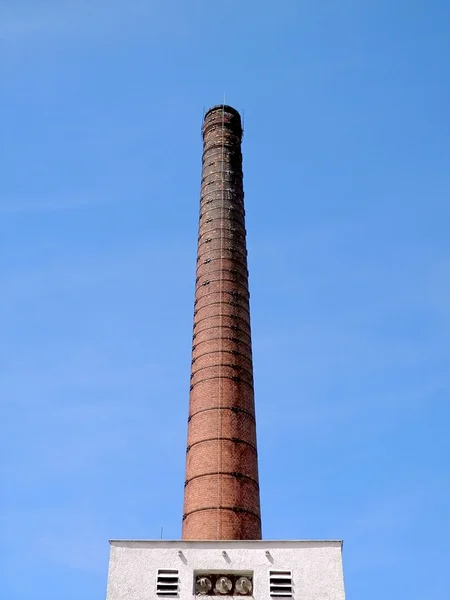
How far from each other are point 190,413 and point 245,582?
5.76 m

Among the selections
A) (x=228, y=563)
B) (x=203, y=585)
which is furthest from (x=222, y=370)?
(x=203, y=585)

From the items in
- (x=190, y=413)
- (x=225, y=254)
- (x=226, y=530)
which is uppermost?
(x=225, y=254)

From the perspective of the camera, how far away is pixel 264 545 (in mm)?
15609

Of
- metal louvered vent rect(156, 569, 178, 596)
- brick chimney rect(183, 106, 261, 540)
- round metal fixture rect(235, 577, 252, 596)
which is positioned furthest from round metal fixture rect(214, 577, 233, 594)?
brick chimney rect(183, 106, 261, 540)

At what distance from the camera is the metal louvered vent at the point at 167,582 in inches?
593

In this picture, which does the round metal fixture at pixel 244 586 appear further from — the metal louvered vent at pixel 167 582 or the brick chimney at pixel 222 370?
the brick chimney at pixel 222 370

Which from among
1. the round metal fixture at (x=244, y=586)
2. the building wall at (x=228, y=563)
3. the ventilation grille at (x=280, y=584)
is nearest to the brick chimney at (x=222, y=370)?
the building wall at (x=228, y=563)

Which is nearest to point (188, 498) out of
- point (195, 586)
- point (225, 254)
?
point (195, 586)

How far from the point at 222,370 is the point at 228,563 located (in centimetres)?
600

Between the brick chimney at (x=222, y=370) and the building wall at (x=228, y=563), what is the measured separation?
6.99ft

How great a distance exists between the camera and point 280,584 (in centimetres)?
1514

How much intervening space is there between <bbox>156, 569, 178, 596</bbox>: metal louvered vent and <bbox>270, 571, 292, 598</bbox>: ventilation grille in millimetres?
1897

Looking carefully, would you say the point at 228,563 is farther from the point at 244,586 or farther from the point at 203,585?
the point at 203,585

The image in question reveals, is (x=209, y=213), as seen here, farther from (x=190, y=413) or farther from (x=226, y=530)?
(x=226, y=530)
